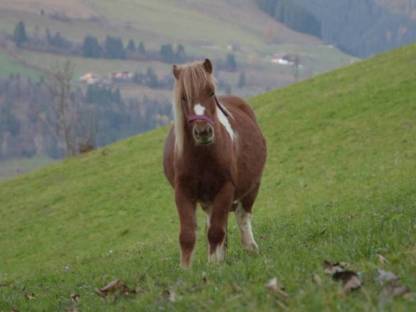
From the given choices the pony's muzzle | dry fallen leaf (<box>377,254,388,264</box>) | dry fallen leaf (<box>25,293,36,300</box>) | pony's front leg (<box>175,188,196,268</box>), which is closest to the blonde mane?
the pony's muzzle

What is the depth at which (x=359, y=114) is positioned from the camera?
35.2 meters

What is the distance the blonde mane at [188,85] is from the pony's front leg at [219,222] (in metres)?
0.90

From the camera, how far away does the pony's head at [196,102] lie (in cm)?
1151

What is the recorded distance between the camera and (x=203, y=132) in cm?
1143

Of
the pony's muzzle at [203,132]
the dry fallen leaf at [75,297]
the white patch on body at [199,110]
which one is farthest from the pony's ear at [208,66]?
the dry fallen leaf at [75,297]

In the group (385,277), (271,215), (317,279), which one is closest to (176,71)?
(317,279)

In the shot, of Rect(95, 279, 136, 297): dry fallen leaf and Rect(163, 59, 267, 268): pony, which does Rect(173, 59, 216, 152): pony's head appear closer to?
Rect(163, 59, 267, 268): pony

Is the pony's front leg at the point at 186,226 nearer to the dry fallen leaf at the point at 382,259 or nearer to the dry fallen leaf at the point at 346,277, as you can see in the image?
the dry fallen leaf at the point at 382,259

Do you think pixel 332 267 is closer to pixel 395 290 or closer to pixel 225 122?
pixel 395 290

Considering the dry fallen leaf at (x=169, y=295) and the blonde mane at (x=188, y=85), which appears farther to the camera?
the blonde mane at (x=188, y=85)

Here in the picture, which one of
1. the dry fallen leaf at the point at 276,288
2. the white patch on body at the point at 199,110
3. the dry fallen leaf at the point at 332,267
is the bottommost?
the dry fallen leaf at the point at 332,267

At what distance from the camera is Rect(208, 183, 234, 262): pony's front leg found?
1210cm

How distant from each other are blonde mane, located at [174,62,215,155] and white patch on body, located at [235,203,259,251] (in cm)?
298

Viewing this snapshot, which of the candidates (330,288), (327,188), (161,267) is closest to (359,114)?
(327,188)
